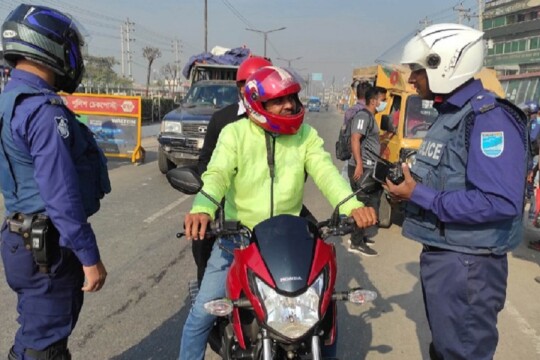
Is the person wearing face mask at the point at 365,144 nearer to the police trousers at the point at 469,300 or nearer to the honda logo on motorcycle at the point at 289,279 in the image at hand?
the police trousers at the point at 469,300

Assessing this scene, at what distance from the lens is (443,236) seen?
2395 millimetres

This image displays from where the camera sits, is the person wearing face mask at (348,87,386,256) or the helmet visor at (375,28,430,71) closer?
the helmet visor at (375,28,430,71)

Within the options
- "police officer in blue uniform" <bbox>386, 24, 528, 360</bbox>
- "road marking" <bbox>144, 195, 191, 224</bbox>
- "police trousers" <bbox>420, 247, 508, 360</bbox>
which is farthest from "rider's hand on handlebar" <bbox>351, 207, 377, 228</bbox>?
"road marking" <bbox>144, 195, 191, 224</bbox>

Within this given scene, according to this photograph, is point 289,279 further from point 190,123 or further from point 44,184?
point 190,123

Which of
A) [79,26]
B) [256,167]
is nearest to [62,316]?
[256,167]

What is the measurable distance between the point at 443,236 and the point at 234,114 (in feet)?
7.60

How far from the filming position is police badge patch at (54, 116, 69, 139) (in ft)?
7.20

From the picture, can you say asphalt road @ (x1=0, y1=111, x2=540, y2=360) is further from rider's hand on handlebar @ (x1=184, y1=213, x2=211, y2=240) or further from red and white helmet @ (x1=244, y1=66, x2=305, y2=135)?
red and white helmet @ (x1=244, y1=66, x2=305, y2=135)

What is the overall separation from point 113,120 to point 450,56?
1128 cm

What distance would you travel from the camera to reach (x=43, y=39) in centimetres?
227

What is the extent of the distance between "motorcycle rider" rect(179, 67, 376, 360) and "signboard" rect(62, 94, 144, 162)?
33.8 feet

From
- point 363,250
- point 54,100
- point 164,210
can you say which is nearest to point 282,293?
point 54,100

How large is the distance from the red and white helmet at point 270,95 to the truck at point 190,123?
7.43 metres

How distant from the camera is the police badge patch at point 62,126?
7.20 feet
